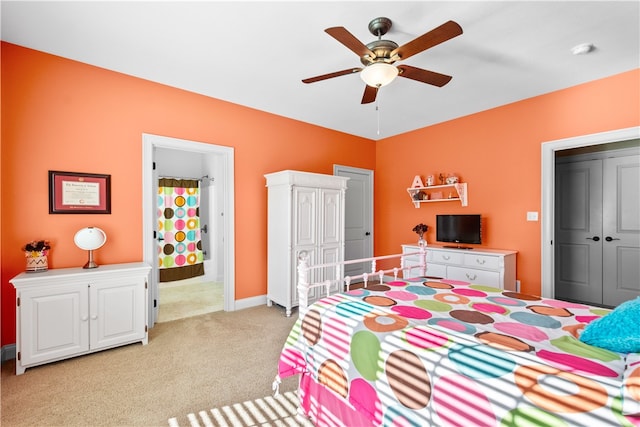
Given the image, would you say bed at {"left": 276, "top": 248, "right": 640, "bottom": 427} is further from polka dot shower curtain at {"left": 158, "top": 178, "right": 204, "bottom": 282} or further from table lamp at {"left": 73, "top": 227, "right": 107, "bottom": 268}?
polka dot shower curtain at {"left": 158, "top": 178, "right": 204, "bottom": 282}

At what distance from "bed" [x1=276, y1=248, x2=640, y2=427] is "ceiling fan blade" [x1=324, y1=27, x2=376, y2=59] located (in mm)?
1642

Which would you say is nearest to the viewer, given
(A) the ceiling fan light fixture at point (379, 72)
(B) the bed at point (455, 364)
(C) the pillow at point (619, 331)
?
(B) the bed at point (455, 364)

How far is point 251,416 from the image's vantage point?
5.96ft

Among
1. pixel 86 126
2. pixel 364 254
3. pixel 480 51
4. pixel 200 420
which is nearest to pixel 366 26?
pixel 480 51

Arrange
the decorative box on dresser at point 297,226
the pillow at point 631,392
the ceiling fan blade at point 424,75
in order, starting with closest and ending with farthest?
the pillow at point 631,392, the ceiling fan blade at point 424,75, the decorative box on dresser at point 297,226

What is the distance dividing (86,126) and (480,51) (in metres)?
3.81

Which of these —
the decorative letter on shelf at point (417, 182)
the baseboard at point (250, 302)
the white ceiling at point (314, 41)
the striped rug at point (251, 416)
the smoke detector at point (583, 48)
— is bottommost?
the striped rug at point (251, 416)

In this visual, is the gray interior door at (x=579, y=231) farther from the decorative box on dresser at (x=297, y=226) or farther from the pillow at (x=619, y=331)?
the pillow at (x=619, y=331)

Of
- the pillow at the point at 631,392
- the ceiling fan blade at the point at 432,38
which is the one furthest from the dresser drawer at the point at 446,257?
the pillow at the point at 631,392

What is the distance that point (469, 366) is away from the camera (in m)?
1.11

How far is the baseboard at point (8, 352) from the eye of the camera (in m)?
2.47

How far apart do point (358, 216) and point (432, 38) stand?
3741 millimetres

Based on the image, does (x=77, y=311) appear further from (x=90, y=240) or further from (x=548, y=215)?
(x=548, y=215)

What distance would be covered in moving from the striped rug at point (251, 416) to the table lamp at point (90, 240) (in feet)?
5.65
